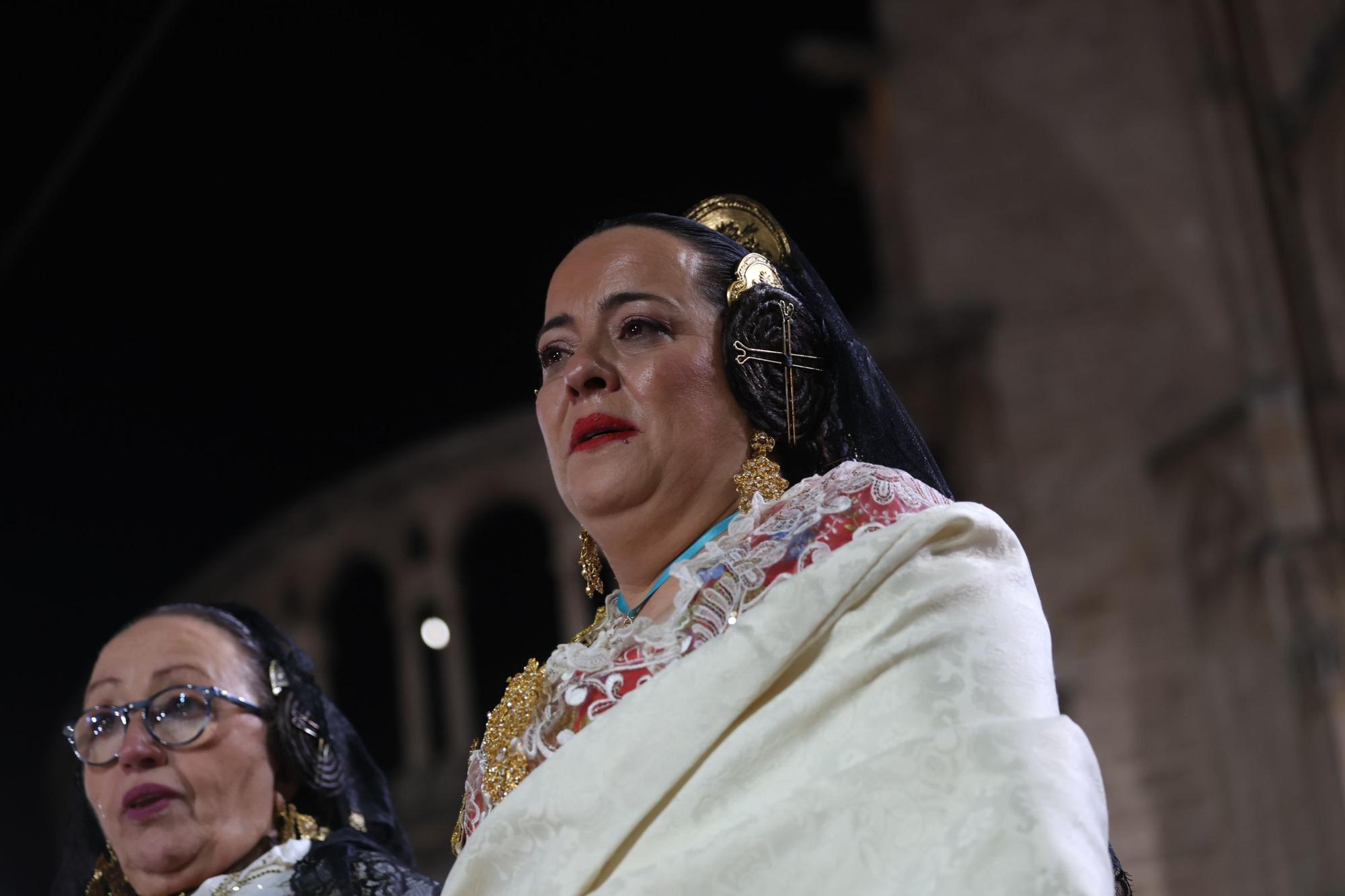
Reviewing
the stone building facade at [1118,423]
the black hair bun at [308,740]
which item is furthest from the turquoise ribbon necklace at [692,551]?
the stone building facade at [1118,423]

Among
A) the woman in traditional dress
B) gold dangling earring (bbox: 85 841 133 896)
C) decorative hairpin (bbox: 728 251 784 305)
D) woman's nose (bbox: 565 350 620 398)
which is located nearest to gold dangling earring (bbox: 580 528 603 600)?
the woman in traditional dress

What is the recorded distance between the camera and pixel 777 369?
2.11 metres

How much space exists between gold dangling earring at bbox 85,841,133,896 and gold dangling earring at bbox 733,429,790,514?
1425 millimetres

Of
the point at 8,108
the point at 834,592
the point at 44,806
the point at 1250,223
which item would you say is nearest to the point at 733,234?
the point at 834,592

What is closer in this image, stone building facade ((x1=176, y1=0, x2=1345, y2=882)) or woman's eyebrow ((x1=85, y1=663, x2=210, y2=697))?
woman's eyebrow ((x1=85, y1=663, x2=210, y2=697))

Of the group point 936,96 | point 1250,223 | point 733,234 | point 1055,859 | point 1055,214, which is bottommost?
point 1055,859

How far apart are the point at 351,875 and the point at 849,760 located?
1205 mm

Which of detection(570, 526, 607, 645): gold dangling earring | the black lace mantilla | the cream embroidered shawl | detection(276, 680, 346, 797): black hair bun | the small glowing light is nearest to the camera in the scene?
the cream embroidered shawl

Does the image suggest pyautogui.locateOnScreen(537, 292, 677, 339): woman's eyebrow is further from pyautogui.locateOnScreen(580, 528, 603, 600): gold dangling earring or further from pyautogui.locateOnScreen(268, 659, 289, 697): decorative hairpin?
pyautogui.locateOnScreen(268, 659, 289, 697): decorative hairpin

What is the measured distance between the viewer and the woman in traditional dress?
59.1 inches

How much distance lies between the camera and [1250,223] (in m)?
8.32

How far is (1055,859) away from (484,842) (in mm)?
574

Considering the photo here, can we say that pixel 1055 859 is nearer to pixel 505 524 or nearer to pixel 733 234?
pixel 733 234

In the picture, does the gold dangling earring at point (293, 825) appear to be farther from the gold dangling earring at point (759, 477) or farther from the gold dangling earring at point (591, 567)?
the gold dangling earring at point (759, 477)
